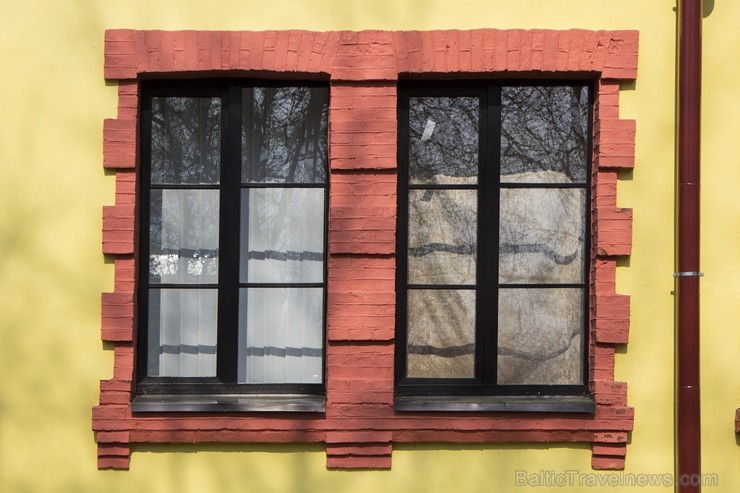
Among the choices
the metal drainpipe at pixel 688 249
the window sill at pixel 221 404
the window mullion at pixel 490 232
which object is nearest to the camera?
the metal drainpipe at pixel 688 249

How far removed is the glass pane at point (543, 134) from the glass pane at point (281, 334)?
1422 millimetres

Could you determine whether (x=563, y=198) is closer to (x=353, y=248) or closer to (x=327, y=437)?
(x=353, y=248)

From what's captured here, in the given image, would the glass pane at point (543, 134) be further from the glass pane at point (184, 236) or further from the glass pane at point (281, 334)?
the glass pane at point (184, 236)

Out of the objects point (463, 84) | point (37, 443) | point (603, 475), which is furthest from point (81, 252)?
point (603, 475)

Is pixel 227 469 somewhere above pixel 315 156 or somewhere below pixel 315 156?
below

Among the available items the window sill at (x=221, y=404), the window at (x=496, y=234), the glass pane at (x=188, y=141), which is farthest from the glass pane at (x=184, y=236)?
the window at (x=496, y=234)

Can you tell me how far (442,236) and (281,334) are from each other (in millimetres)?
1122

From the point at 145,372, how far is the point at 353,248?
144 centimetres

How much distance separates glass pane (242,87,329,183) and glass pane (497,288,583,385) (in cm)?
138

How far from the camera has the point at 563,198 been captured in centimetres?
532

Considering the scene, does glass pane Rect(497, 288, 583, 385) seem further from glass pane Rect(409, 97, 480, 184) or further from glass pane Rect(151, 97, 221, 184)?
glass pane Rect(151, 97, 221, 184)

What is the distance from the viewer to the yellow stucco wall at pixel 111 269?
5113 millimetres

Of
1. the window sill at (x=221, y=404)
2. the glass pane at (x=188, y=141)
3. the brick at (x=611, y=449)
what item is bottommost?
the brick at (x=611, y=449)

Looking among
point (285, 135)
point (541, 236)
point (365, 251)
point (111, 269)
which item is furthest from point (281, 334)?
point (541, 236)
